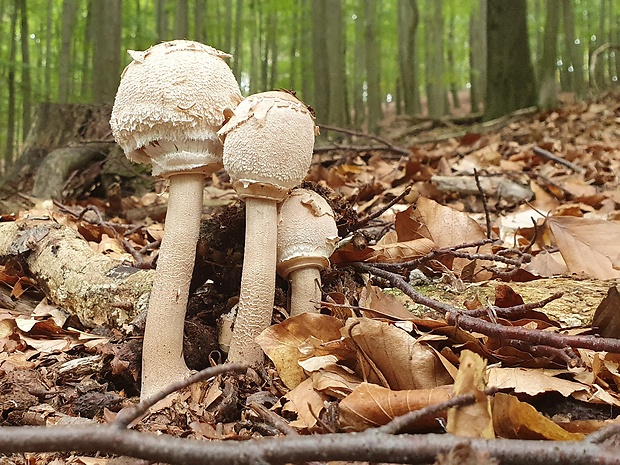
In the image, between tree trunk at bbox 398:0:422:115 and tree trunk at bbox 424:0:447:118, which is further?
tree trunk at bbox 424:0:447:118

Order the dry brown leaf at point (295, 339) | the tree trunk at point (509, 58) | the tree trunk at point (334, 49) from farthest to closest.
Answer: the tree trunk at point (334, 49) → the tree trunk at point (509, 58) → the dry brown leaf at point (295, 339)

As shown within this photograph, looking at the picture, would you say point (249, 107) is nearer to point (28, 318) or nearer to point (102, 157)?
point (28, 318)

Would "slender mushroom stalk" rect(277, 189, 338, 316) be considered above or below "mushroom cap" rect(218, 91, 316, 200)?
below

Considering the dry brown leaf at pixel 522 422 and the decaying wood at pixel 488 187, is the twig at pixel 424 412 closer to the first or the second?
the dry brown leaf at pixel 522 422

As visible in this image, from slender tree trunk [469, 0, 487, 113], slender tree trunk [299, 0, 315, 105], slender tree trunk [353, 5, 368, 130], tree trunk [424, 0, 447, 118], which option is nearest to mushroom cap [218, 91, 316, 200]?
slender tree trunk [469, 0, 487, 113]

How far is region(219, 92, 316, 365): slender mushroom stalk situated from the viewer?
154cm

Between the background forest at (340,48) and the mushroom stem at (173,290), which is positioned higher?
the background forest at (340,48)

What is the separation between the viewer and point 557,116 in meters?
6.69

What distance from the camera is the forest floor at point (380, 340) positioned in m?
1.20

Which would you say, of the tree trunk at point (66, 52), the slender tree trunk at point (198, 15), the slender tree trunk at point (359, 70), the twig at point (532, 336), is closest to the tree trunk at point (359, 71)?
the slender tree trunk at point (359, 70)

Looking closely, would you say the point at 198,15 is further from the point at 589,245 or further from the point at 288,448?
the point at 288,448

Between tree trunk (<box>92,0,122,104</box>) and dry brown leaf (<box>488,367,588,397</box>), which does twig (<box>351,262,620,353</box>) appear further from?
tree trunk (<box>92,0,122,104</box>)

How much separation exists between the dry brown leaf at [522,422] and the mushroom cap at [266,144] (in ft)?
2.79

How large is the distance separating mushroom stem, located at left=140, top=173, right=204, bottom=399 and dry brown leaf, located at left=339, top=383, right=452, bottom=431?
2.36 feet
